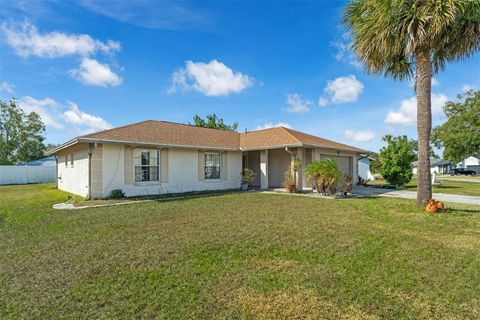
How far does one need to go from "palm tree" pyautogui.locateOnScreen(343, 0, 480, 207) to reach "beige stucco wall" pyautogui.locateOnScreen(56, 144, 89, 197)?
45.2 feet

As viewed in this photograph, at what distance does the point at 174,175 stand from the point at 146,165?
5.52 ft

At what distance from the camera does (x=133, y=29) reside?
38.1 ft

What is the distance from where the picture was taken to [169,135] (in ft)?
50.2

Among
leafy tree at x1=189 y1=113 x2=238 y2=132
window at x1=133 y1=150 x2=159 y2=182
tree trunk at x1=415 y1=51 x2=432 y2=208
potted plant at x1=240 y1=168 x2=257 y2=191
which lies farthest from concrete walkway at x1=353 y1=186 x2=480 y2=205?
leafy tree at x1=189 y1=113 x2=238 y2=132

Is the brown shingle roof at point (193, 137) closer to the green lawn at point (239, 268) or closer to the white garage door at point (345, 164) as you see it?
the white garage door at point (345, 164)

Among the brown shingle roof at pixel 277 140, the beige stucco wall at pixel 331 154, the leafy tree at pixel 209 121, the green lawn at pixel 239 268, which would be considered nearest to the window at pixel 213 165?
the brown shingle roof at pixel 277 140

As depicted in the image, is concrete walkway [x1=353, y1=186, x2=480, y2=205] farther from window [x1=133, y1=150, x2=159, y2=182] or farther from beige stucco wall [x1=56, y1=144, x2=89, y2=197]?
beige stucco wall [x1=56, y1=144, x2=89, y2=197]

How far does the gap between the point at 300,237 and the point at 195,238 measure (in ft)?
7.90

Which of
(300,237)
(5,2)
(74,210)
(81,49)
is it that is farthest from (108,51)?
(300,237)

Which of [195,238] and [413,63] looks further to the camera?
[413,63]

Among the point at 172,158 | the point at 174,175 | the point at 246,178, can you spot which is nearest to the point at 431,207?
the point at 246,178

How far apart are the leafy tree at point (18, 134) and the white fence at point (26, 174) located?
627 inches

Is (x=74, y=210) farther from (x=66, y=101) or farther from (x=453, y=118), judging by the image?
(x=453, y=118)

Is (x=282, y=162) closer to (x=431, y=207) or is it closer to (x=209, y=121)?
(x=431, y=207)
